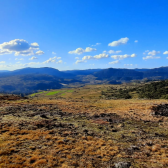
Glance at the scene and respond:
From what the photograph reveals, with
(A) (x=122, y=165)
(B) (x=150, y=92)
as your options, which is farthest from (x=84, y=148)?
(B) (x=150, y=92)

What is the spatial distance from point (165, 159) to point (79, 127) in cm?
1349

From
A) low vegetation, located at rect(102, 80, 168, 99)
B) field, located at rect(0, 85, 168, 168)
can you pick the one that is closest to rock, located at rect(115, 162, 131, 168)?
field, located at rect(0, 85, 168, 168)

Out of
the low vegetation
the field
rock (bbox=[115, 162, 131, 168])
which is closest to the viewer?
rock (bbox=[115, 162, 131, 168])

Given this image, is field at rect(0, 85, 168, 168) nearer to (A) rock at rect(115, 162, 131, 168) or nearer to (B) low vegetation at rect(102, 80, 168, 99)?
(A) rock at rect(115, 162, 131, 168)

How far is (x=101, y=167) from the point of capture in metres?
11.6

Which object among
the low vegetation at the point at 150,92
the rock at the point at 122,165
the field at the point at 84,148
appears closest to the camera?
the rock at the point at 122,165

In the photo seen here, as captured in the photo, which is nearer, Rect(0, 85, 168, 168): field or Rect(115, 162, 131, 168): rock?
Rect(115, 162, 131, 168): rock

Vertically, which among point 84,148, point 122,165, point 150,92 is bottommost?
point 150,92

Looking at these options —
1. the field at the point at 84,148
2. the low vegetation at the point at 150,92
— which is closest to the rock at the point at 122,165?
the field at the point at 84,148

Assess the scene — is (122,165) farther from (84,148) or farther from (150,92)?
(150,92)

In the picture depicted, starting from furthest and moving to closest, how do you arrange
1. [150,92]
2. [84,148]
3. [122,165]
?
[150,92] → [84,148] → [122,165]

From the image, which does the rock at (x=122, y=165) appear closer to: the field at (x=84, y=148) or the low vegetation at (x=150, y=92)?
the field at (x=84, y=148)

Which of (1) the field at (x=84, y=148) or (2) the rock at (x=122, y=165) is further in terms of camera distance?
(1) the field at (x=84, y=148)

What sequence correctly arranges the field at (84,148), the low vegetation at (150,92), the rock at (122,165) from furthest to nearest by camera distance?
the low vegetation at (150,92)
the field at (84,148)
the rock at (122,165)
